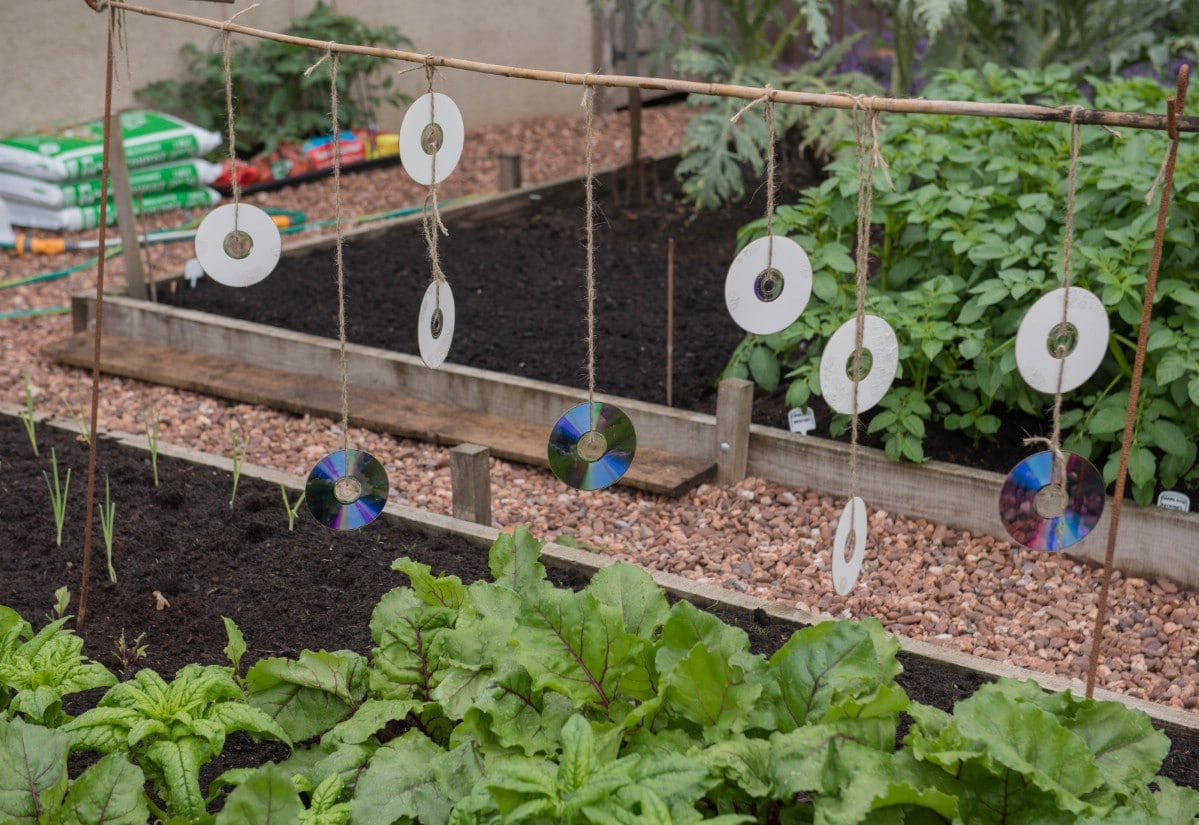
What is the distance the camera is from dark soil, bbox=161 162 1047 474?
5.02m

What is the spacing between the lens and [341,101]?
8.48 metres

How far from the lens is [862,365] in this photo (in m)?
2.62

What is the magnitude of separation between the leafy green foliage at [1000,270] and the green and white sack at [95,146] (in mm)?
4099

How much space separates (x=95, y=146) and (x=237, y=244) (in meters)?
4.92

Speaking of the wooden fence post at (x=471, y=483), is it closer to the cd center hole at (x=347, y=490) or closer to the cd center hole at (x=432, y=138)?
the cd center hole at (x=347, y=490)

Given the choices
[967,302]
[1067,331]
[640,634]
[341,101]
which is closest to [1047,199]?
[967,302]

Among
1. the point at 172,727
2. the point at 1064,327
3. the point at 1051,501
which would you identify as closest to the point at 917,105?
the point at 1064,327

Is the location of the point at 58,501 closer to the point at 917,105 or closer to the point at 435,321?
the point at 435,321

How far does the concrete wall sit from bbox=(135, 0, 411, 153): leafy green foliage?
16 cm

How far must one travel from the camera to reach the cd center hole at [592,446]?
2925 mm

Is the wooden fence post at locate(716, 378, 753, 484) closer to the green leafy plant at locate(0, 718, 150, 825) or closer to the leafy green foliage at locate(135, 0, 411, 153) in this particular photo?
the green leafy plant at locate(0, 718, 150, 825)

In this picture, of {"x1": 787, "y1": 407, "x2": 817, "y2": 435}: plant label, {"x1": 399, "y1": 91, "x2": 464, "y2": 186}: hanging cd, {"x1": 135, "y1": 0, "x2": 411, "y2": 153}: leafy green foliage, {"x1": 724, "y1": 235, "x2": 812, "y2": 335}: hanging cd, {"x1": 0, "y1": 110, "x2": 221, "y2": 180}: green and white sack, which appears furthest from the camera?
{"x1": 135, "y1": 0, "x2": 411, "y2": 153}: leafy green foliage

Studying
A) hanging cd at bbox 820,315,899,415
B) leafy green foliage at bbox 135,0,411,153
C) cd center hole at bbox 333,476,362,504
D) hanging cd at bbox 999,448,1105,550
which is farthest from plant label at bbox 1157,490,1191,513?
leafy green foliage at bbox 135,0,411,153

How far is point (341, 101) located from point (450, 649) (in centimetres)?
642
